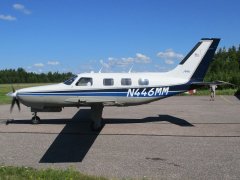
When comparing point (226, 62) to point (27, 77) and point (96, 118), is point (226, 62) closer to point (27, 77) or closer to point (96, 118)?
point (27, 77)

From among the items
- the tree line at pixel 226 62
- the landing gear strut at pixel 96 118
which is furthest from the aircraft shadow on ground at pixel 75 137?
the tree line at pixel 226 62

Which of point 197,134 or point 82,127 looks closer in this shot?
point 197,134

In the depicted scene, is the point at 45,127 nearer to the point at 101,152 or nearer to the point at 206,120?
the point at 101,152

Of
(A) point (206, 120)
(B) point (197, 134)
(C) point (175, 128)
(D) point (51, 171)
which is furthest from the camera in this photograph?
(A) point (206, 120)

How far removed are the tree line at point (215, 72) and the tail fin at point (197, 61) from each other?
110 feet

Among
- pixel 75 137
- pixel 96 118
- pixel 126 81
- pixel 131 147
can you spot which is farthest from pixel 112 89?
pixel 131 147

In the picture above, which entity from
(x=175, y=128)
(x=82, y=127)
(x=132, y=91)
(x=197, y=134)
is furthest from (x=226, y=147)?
(x=82, y=127)

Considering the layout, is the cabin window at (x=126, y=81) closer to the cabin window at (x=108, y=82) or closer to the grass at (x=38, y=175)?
the cabin window at (x=108, y=82)

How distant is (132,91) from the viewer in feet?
47.0

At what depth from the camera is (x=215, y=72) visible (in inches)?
3206

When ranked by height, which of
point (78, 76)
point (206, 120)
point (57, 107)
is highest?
point (78, 76)

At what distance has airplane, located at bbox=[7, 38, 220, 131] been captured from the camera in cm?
1381

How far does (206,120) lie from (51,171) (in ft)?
36.1

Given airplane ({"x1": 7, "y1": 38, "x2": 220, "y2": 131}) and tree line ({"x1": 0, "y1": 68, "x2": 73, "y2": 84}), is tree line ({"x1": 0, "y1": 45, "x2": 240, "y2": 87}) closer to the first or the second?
tree line ({"x1": 0, "y1": 68, "x2": 73, "y2": 84})
